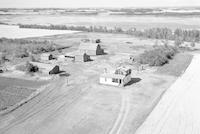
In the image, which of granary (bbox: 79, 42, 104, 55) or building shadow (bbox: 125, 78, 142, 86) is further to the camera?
granary (bbox: 79, 42, 104, 55)

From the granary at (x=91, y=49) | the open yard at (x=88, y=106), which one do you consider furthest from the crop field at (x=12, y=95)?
the granary at (x=91, y=49)

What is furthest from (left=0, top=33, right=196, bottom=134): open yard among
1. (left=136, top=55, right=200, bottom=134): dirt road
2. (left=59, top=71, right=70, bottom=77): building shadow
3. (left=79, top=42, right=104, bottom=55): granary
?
(left=79, top=42, right=104, bottom=55): granary

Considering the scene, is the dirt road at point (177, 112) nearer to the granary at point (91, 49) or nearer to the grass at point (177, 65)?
the grass at point (177, 65)

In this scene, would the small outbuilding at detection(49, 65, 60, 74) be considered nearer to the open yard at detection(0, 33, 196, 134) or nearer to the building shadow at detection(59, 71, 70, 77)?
the building shadow at detection(59, 71, 70, 77)

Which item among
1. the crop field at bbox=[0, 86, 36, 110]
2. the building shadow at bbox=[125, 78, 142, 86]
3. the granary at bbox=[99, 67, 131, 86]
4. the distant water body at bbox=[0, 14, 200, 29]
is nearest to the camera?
the crop field at bbox=[0, 86, 36, 110]

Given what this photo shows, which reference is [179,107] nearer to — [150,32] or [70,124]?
[70,124]

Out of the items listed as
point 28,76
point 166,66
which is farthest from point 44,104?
point 166,66

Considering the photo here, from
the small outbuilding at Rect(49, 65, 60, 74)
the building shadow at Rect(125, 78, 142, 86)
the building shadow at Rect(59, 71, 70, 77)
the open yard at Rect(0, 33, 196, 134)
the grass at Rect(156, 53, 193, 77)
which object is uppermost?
the small outbuilding at Rect(49, 65, 60, 74)

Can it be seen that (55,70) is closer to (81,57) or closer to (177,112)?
(81,57)
